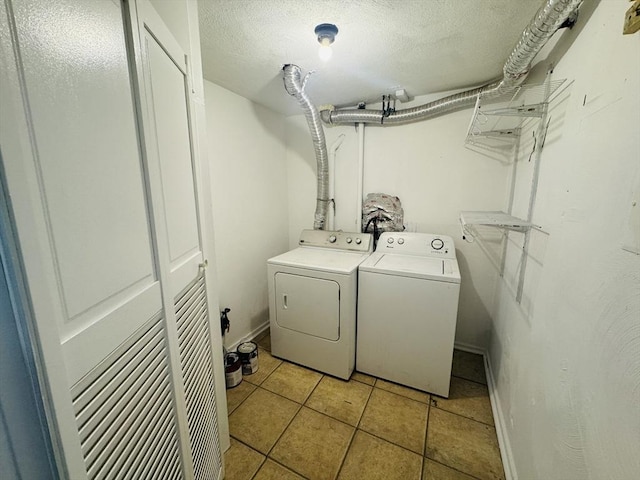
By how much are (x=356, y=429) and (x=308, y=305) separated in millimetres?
865

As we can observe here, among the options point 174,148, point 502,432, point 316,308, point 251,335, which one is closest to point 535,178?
point 502,432

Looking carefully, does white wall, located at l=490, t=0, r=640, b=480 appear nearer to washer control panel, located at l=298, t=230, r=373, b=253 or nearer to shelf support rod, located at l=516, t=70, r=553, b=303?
shelf support rod, located at l=516, t=70, r=553, b=303

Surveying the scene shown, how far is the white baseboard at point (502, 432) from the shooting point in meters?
1.32

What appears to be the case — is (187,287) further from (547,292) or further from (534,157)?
(534,157)

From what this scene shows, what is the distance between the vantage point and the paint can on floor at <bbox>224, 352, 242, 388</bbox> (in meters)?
1.99

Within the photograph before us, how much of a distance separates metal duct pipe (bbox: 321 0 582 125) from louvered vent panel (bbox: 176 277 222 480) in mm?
1831

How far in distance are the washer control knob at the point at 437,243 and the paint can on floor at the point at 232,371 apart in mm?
1881

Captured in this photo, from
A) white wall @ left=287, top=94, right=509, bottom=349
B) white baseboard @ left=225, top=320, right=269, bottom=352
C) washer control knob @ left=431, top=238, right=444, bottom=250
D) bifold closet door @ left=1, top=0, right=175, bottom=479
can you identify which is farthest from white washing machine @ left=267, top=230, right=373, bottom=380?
bifold closet door @ left=1, top=0, right=175, bottom=479

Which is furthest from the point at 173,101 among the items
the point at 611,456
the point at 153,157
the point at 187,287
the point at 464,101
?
the point at 464,101

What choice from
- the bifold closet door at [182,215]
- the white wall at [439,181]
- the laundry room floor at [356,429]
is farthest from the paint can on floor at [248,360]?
the white wall at [439,181]

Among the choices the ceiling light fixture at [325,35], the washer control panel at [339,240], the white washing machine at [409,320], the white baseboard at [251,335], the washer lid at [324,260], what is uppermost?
the ceiling light fixture at [325,35]

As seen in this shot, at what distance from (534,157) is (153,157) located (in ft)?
6.10

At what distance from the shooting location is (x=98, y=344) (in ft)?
1.84

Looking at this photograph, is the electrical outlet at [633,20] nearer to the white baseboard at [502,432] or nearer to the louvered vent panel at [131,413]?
the louvered vent panel at [131,413]
